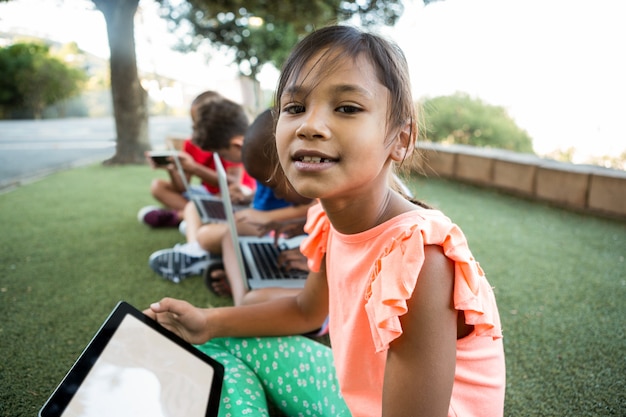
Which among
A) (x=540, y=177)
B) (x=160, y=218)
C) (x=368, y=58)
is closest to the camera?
(x=368, y=58)

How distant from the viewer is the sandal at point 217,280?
238cm

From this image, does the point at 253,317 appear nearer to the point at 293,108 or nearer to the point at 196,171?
the point at 293,108

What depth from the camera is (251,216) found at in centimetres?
239

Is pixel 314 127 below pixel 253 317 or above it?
above

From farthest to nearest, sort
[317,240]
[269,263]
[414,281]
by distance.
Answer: [269,263], [317,240], [414,281]

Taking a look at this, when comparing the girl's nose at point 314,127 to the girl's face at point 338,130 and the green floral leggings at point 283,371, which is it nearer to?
the girl's face at point 338,130

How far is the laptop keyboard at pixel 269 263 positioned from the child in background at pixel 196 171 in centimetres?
98

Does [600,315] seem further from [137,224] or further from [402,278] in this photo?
[137,224]

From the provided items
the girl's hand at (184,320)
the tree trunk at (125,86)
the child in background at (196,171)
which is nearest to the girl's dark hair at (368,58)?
the girl's hand at (184,320)

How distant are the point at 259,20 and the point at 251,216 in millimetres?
10000

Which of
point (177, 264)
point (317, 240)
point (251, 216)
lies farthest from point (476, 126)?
point (317, 240)

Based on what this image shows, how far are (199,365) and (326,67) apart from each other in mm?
828

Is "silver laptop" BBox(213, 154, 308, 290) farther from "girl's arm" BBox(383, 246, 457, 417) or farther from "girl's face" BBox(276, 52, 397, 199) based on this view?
"girl's arm" BBox(383, 246, 457, 417)

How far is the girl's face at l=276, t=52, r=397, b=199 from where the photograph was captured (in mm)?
840
